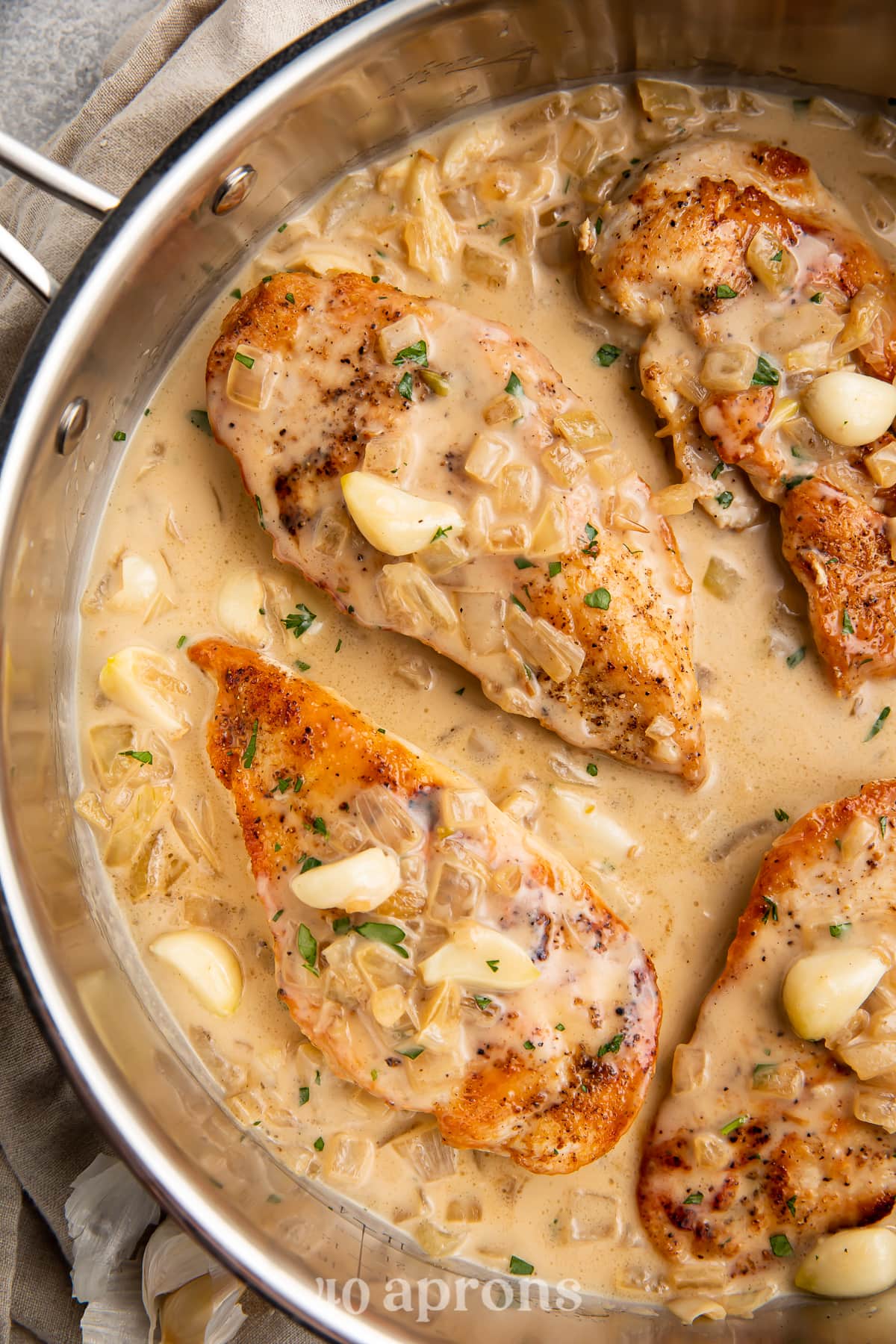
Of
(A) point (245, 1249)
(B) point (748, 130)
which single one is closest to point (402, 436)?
(B) point (748, 130)

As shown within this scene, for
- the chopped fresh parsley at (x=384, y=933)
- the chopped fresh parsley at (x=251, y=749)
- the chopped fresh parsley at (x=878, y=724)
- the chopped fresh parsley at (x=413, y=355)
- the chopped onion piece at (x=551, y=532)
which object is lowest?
the chopped fresh parsley at (x=384, y=933)

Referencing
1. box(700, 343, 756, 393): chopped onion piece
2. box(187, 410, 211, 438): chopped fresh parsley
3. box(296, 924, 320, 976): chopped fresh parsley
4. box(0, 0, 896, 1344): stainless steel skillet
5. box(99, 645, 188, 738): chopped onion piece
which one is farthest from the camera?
box(187, 410, 211, 438): chopped fresh parsley

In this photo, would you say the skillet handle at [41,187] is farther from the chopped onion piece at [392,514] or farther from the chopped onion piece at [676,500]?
the chopped onion piece at [676,500]

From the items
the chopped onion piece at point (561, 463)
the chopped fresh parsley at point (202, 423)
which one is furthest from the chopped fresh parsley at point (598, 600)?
the chopped fresh parsley at point (202, 423)

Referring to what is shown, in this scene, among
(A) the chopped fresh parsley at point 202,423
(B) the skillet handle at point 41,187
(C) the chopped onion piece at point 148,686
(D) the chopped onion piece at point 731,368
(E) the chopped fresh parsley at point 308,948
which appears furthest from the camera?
(A) the chopped fresh parsley at point 202,423

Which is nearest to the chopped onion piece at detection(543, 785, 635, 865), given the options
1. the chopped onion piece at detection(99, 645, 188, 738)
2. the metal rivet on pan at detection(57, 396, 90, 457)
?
the chopped onion piece at detection(99, 645, 188, 738)

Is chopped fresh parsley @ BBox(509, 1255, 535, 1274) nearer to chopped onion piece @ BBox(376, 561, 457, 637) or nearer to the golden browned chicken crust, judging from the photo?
chopped onion piece @ BBox(376, 561, 457, 637)

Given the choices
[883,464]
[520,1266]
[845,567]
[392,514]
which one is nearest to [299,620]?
[392,514]
